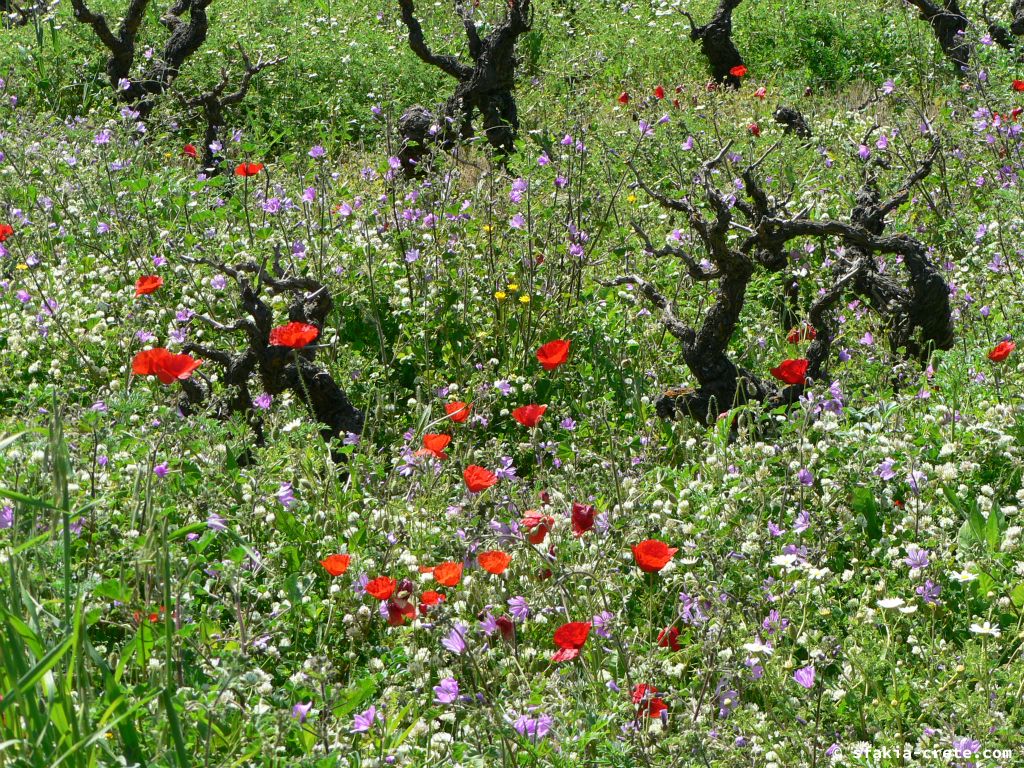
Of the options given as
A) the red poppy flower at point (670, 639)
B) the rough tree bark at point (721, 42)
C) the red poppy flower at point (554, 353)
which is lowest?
the red poppy flower at point (670, 639)

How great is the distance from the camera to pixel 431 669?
8.78 feet

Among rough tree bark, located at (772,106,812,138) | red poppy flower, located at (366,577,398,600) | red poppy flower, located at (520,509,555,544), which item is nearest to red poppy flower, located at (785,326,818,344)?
red poppy flower, located at (520,509,555,544)

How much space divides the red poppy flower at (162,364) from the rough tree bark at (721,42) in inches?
361

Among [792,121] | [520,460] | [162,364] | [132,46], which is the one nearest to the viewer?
[162,364]

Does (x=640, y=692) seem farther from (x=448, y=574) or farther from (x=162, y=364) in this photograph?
(x=162, y=364)

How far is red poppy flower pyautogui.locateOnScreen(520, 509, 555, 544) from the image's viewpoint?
257 cm

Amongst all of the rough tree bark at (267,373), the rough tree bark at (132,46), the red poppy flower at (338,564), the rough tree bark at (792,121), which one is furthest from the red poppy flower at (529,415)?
the rough tree bark at (132,46)

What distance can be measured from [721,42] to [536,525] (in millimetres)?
9473

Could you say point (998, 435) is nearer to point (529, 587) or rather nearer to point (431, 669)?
point (529, 587)

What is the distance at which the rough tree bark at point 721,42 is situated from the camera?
36.9 ft

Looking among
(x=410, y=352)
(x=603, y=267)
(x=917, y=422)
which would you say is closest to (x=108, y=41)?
(x=603, y=267)

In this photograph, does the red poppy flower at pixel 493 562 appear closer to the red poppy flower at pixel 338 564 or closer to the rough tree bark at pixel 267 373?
the red poppy flower at pixel 338 564

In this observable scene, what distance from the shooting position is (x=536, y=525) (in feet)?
8.86

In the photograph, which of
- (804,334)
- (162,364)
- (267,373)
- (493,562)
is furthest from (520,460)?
(493,562)
